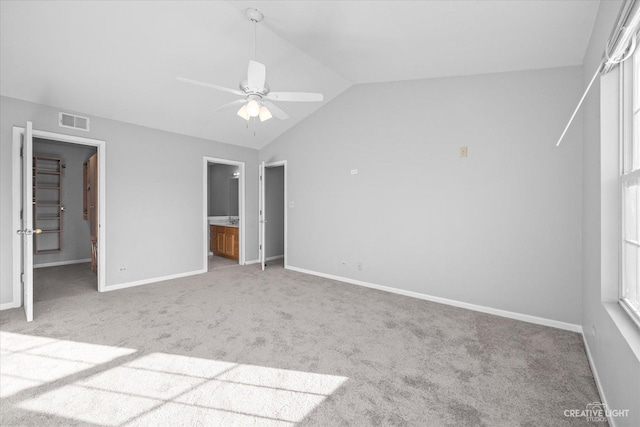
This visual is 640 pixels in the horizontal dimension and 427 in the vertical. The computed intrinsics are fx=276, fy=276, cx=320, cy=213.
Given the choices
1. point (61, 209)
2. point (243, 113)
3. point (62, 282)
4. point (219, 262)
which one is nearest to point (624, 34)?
point (243, 113)

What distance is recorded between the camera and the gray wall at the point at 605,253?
1372 millimetres

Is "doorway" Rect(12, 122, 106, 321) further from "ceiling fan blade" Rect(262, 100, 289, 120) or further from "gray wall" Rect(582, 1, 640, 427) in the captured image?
"gray wall" Rect(582, 1, 640, 427)

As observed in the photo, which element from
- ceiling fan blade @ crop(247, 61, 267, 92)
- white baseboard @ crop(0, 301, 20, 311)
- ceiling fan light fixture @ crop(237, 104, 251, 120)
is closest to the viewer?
ceiling fan blade @ crop(247, 61, 267, 92)

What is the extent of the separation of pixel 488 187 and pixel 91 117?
5.38 metres

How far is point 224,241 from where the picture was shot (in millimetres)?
6539

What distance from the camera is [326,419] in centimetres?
163

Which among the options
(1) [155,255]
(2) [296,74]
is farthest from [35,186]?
(2) [296,74]

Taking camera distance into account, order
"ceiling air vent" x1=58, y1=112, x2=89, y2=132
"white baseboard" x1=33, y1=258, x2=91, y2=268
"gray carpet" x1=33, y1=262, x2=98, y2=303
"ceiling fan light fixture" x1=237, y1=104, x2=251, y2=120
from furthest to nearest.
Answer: "white baseboard" x1=33, y1=258, x2=91, y2=268 < "gray carpet" x1=33, y1=262, x2=98, y2=303 < "ceiling air vent" x1=58, y1=112, x2=89, y2=132 < "ceiling fan light fixture" x1=237, y1=104, x2=251, y2=120

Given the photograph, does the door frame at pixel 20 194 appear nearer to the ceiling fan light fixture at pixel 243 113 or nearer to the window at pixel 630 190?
the ceiling fan light fixture at pixel 243 113

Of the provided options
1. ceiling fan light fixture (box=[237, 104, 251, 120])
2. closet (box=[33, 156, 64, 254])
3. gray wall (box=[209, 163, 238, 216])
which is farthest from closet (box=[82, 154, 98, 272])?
ceiling fan light fixture (box=[237, 104, 251, 120])

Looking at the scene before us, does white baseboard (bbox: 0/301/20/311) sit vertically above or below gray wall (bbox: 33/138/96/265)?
below

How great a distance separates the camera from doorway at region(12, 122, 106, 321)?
295 centimetres

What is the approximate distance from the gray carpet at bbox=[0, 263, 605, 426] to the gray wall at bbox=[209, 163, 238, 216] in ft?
13.2

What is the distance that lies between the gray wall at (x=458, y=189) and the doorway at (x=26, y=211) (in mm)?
3217
